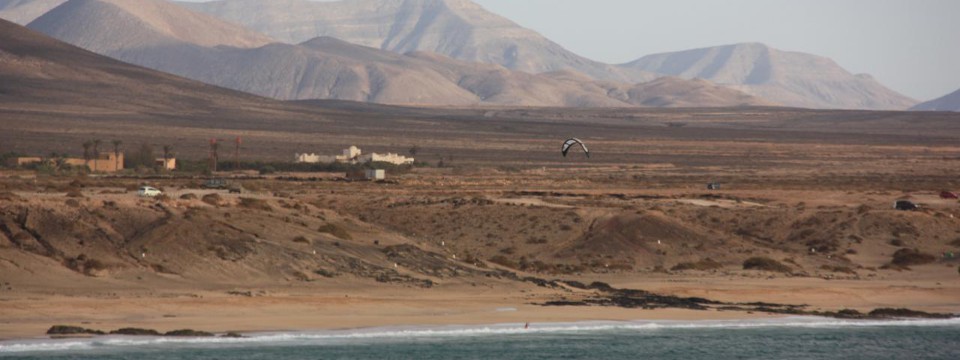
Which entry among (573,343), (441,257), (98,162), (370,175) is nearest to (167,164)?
(98,162)

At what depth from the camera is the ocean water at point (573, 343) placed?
1299 inches

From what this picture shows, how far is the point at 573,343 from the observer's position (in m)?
36.4

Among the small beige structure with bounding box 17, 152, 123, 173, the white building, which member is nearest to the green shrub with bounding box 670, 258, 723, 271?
the small beige structure with bounding box 17, 152, 123, 173

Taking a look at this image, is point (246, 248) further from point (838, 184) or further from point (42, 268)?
point (838, 184)

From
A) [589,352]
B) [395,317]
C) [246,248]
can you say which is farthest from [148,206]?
[589,352]

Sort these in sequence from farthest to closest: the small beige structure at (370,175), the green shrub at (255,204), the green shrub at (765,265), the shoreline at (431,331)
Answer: the small beige structure at (370,175) → the green shrub at (765,265) → the green shrub at (255,204) → the shoreline at (431,331)

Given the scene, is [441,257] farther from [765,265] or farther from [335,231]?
[765,265]

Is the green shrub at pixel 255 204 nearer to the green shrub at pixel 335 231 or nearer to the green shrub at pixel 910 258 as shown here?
the green shrub at pixel 335 231

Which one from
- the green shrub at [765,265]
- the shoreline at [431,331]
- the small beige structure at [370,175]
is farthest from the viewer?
the small beige structure at [370,175]

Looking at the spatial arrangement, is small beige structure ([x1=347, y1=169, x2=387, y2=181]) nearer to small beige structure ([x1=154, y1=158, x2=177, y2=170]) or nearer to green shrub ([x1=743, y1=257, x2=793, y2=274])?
small beige structure ([x1=154, y1=158, x2=177, y2=170])

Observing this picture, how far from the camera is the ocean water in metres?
33.0

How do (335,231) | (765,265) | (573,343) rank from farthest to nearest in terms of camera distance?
(765,265), (335,231), (573,343)

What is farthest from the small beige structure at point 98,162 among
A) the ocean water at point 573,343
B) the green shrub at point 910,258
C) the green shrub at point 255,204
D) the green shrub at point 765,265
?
the ocean water at point 573,343

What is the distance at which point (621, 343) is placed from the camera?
3666 centimetres
